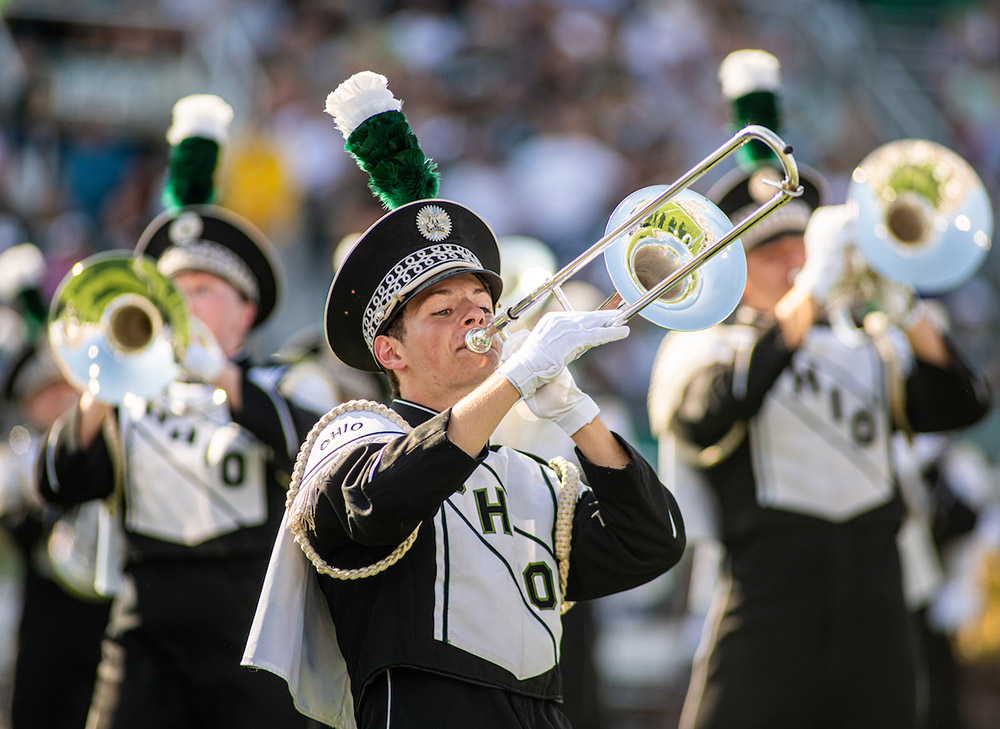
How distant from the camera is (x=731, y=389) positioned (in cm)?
491

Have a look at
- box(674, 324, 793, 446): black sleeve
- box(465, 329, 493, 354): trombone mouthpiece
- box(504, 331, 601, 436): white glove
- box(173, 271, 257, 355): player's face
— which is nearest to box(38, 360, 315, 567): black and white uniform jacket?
box(173, 271, 257, 355): player's face

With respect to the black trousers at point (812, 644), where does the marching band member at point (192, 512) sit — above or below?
above

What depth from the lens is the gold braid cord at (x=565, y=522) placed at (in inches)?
129

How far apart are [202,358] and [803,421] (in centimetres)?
201

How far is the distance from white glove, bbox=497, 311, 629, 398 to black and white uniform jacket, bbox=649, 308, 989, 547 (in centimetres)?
197

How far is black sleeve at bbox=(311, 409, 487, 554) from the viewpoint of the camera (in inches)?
113

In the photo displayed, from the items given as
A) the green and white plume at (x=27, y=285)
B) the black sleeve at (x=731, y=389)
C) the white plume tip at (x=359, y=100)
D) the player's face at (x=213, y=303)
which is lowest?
the black sleeve at (x=731, y=389)

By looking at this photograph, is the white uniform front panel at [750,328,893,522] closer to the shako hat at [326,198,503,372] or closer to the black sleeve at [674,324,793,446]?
the black sleeve at [674,324,793,446]

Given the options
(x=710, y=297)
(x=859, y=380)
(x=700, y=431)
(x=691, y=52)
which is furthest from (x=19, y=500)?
(x=691, y=52)

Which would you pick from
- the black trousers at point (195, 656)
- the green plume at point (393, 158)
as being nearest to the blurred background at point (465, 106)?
the black trousers at point (195, 656)

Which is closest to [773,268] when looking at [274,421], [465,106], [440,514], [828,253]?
[828,253]

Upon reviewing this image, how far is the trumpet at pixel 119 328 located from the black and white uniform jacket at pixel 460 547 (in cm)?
177

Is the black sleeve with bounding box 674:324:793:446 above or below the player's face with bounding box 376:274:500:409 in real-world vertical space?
above

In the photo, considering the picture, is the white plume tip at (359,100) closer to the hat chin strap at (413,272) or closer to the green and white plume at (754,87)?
the hat chin strap at (413,272)
